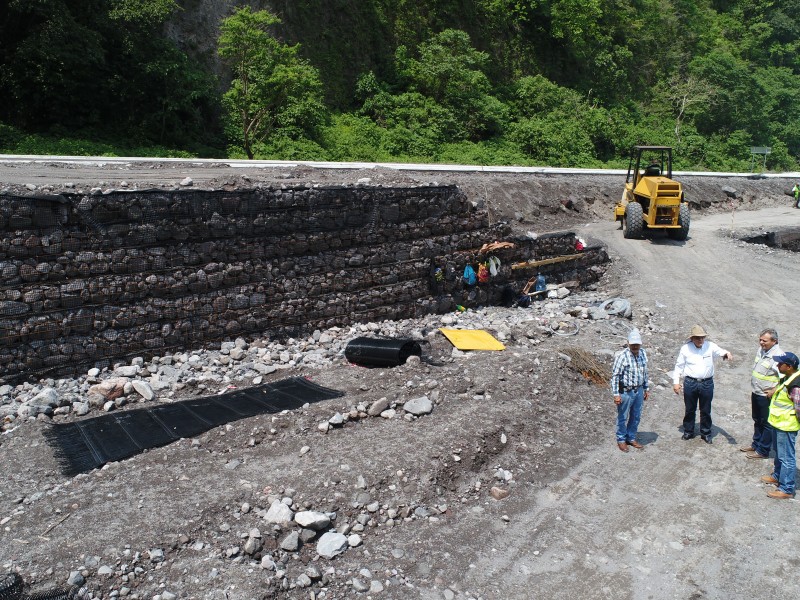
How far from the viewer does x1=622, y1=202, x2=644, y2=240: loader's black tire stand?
16.8m

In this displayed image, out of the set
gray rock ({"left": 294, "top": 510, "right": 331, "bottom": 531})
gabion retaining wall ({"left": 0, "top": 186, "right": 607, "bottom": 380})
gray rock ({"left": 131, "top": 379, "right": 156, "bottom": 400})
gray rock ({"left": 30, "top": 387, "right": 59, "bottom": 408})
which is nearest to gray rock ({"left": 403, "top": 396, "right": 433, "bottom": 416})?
gray rock ({"left": 294, "top": 510, "right": 331, "bottom": 531})

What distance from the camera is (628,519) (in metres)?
6.37

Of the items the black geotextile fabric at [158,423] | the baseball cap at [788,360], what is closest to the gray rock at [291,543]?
the black geotextile fabric at [158,423]

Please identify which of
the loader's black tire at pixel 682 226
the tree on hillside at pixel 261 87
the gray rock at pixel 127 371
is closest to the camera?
the gray rock at pixel 127 371

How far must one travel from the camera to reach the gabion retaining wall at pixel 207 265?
8.44 meters

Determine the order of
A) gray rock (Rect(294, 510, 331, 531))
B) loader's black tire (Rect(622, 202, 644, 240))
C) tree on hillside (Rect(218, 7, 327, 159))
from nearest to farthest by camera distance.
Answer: gray rock (Rect(294, 510, 331, 531)), loader's black tire (Rect(622, 202, 644, 240)), tree on hillside (Rect(218, 7, 327, 159))

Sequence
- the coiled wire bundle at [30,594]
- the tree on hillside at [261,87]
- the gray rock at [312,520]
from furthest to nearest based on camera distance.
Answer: the tree on hillside at [261,87]
the gray rock at [312,520]
the coiled wire bundle at [30,594]

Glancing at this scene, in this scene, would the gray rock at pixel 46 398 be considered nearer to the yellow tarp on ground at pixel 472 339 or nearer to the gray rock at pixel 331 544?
the gray rock at pixel 331 544

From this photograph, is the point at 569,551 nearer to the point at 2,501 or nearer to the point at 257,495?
the point at 257,495

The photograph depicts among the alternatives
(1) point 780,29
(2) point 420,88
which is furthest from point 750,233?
(1) point 780,29

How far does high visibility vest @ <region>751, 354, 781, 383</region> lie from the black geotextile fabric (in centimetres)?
468

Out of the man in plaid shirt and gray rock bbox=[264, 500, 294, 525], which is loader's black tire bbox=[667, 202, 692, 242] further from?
gray rock bbox=[264, 500, 294, 525]

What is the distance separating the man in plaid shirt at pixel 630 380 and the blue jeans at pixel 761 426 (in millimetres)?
1131

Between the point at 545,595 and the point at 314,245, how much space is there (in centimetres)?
692
